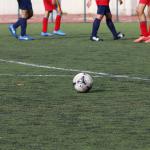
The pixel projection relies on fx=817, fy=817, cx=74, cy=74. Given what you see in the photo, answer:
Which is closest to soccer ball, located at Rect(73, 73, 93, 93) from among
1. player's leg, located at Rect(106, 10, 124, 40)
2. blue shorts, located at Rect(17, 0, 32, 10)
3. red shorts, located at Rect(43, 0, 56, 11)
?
player's leg, located at Rect(106, 10, 124, 40)

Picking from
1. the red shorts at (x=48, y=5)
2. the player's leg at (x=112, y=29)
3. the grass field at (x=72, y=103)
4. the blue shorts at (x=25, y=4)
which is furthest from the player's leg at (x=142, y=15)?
the red shorts at (x=48, y=5)

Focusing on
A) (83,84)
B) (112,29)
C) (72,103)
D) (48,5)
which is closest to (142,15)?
(112,29)

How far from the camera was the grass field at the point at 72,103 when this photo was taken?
270 inches

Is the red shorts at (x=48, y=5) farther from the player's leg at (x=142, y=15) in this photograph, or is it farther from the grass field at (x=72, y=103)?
the grass field at (x=72, y=103)

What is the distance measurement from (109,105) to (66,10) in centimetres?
3626

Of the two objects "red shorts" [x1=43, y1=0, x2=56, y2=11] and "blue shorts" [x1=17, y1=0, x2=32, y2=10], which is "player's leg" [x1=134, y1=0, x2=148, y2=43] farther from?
"red shorts" [x1=43, y1=0, x2=56, y2=11]

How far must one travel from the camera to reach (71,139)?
688 centimetres

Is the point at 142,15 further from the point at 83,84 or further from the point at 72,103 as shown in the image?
the point at 72,103

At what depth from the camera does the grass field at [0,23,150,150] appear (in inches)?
270

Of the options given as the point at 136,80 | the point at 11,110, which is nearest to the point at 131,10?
the point at 136,80

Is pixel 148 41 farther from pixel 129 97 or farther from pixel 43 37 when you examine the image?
pixel 129 97

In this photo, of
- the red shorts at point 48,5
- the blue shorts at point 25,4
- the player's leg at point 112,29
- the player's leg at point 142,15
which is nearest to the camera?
the player's leg at point 142,15

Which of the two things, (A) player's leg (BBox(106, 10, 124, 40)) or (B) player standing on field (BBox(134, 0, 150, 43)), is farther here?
(A) player's leg (BBox(106, 10, 124, 40))

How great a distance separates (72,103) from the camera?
8945 millimetres
